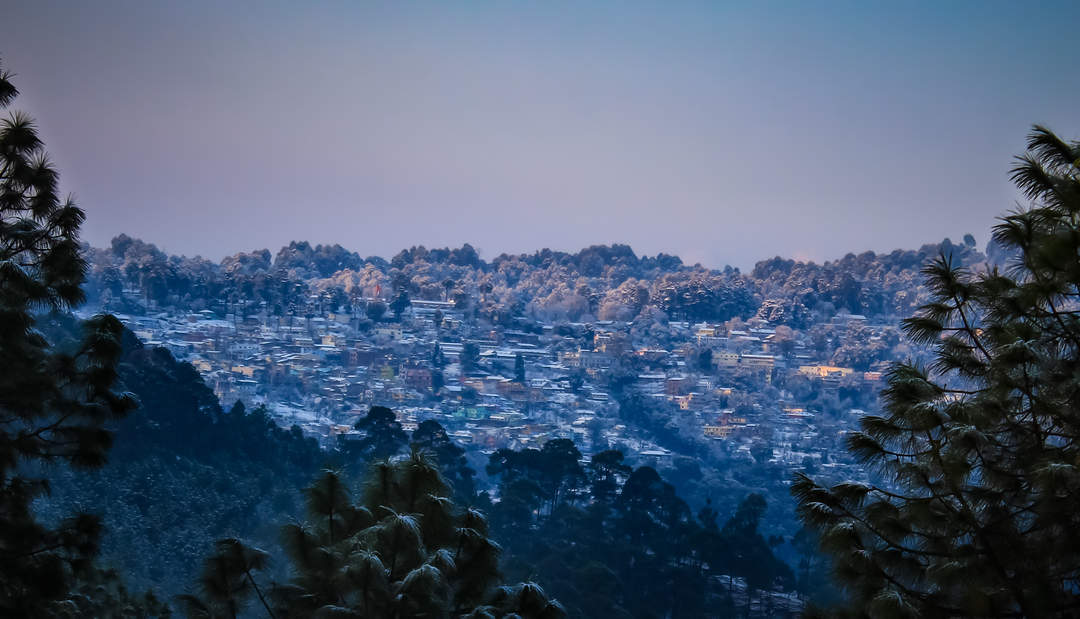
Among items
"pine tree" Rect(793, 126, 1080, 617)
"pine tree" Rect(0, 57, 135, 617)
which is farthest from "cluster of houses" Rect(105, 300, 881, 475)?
"pine tree" Rect(793, 126, 1080, 617)

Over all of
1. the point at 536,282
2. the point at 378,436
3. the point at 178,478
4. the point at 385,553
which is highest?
the point at 536,282

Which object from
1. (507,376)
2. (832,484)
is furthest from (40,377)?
(507,376)

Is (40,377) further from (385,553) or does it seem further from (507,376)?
(507,376)

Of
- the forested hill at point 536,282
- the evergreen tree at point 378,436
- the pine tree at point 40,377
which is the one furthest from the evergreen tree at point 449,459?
the forested hill at point 536,282

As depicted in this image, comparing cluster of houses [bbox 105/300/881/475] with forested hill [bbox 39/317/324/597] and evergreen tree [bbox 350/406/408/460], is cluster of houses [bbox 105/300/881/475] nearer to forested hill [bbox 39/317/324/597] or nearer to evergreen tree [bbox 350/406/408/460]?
forested hill [bbox 39/317/324/597]

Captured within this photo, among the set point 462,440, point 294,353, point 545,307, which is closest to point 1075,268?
point 462,440

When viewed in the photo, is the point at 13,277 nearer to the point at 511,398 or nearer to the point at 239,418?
the point at 239,418
